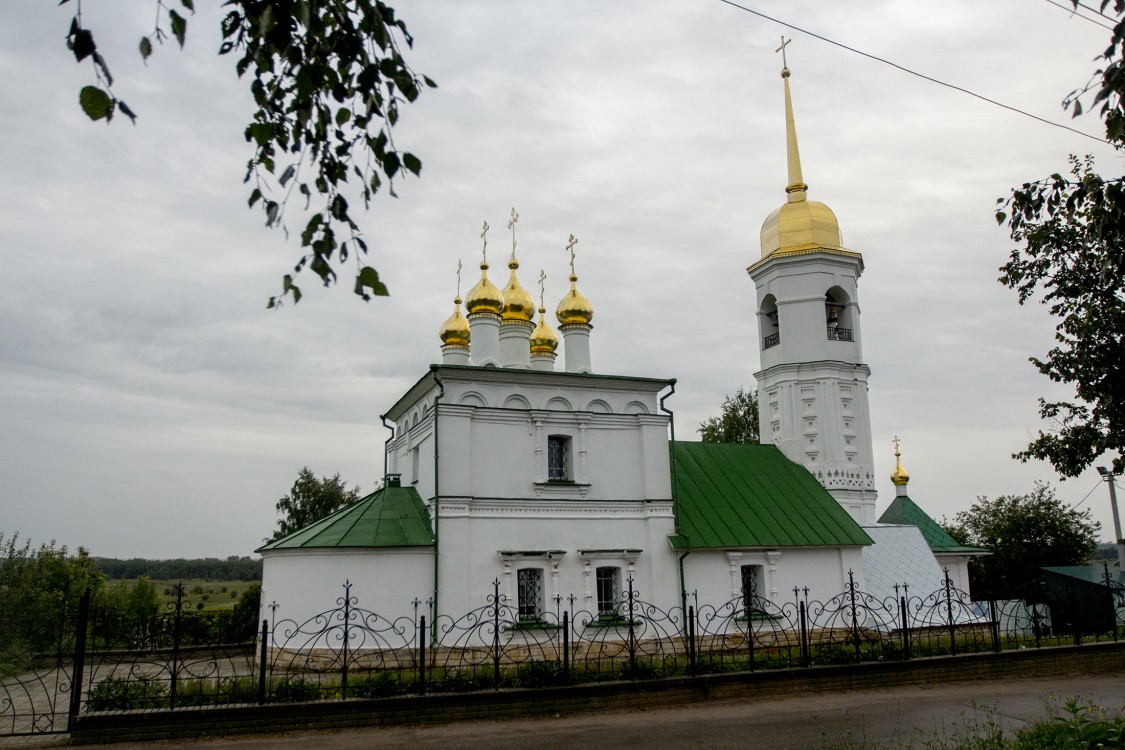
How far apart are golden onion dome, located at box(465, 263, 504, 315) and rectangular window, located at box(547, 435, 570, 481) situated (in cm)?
314

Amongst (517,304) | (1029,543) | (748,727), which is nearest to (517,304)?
(517,304)

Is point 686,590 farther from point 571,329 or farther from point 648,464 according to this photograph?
point 571,329

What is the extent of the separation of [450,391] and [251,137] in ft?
40.6

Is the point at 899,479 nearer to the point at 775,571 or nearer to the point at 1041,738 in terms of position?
the point at 775,571

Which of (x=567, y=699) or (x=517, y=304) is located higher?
(x=517, y=304)

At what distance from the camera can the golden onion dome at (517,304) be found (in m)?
18.5

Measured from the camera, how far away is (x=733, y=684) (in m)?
10.4

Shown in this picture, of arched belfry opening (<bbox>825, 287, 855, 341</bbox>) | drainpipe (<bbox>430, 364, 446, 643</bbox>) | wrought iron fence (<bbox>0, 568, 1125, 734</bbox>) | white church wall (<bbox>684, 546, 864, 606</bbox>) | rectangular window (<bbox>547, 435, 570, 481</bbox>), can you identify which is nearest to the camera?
wrought iron fence (<bbox>0, 568, 1125, 734</bbox>)

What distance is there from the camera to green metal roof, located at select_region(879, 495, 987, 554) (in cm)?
2214

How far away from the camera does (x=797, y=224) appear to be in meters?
21.9

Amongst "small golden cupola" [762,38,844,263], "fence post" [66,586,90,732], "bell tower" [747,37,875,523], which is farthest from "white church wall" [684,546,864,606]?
"fence post" [66,586,90,732]

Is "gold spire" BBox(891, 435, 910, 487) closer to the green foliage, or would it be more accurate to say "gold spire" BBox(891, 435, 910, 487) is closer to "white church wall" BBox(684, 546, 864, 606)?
"white church wall" BBox(684, 546, 864, 606)

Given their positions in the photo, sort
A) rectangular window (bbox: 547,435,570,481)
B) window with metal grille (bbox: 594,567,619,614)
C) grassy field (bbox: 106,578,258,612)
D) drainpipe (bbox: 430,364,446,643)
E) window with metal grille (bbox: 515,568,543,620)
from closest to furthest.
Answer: grassy field (bbox: 106,578,258,612)
drainpipe (bbox: 430,364,446,643)
window with metal grille (bbox: 515,568,543,620)
window with metal grille (bbox: 594,567,619,614)
rectangular window (bbox: 547,435,570,481)

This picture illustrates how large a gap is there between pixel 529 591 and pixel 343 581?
3.39 m
